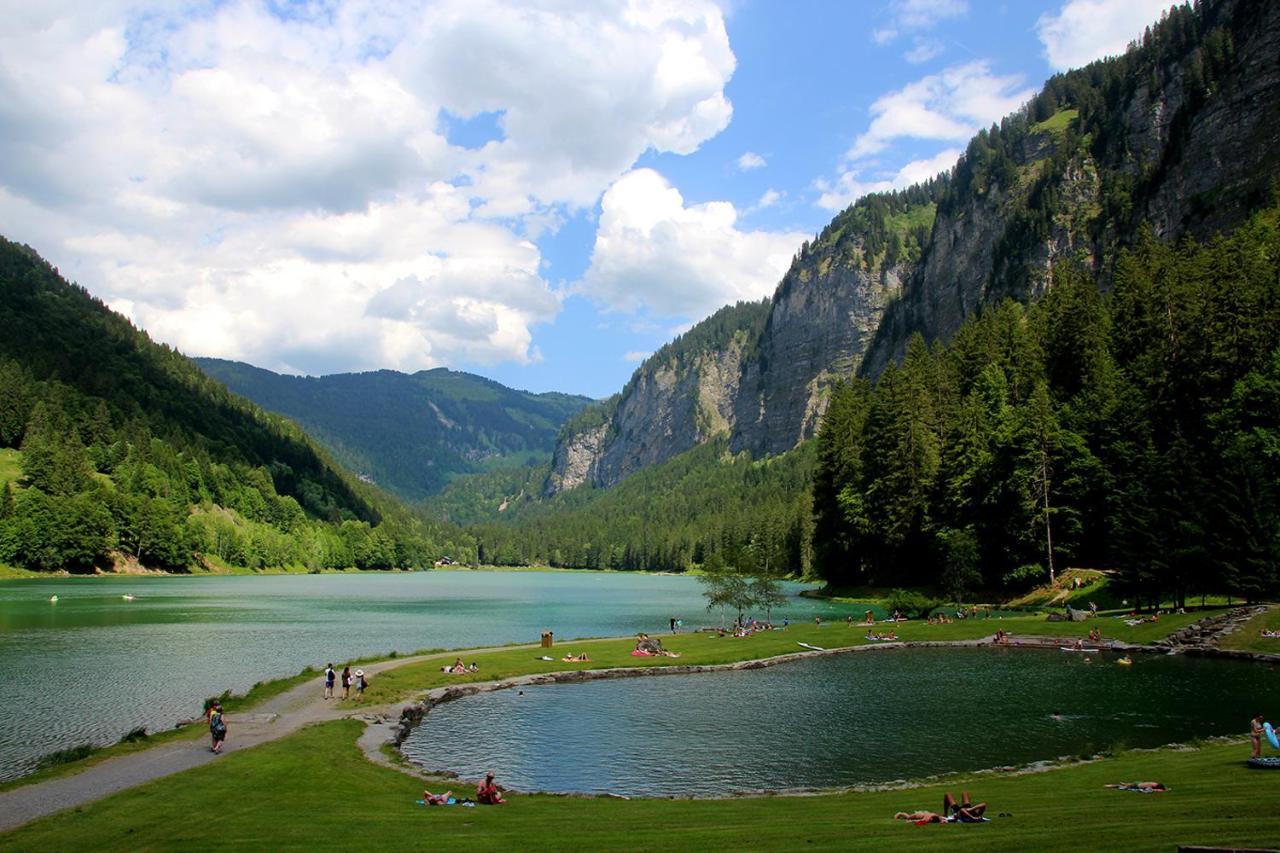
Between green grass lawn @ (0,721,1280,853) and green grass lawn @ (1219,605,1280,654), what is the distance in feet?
92.3

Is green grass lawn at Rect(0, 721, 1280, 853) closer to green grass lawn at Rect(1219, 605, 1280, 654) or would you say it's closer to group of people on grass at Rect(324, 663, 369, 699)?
group of people on grass at Rect(324, 663, 369, 699)

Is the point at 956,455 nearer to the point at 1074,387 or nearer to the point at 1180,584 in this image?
the point at 1074,387

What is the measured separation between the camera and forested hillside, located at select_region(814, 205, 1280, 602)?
61.9 m

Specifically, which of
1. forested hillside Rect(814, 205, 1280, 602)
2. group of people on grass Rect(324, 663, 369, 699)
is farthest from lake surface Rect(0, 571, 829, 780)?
forested hillside Rect(814, 205, 1280, 602)

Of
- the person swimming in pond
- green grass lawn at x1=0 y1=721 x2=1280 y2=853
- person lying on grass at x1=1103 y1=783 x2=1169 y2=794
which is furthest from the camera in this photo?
the person swimming in pond

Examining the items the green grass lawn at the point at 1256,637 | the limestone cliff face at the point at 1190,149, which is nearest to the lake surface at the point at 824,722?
the green grass lawn at the point at 1256,637

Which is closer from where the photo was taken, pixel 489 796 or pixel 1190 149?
pixel 489 796

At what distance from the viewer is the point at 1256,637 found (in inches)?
1929

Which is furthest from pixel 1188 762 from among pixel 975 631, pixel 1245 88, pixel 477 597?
pixel 1245 88

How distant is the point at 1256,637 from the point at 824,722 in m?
31.4

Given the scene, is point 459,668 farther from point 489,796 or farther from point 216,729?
point 489,796

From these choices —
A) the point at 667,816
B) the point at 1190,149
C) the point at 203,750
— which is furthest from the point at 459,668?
the point at 1190,149

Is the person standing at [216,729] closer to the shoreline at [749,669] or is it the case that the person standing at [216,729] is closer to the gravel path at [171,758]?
the gravel path at [171,758]

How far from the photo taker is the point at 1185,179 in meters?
148
